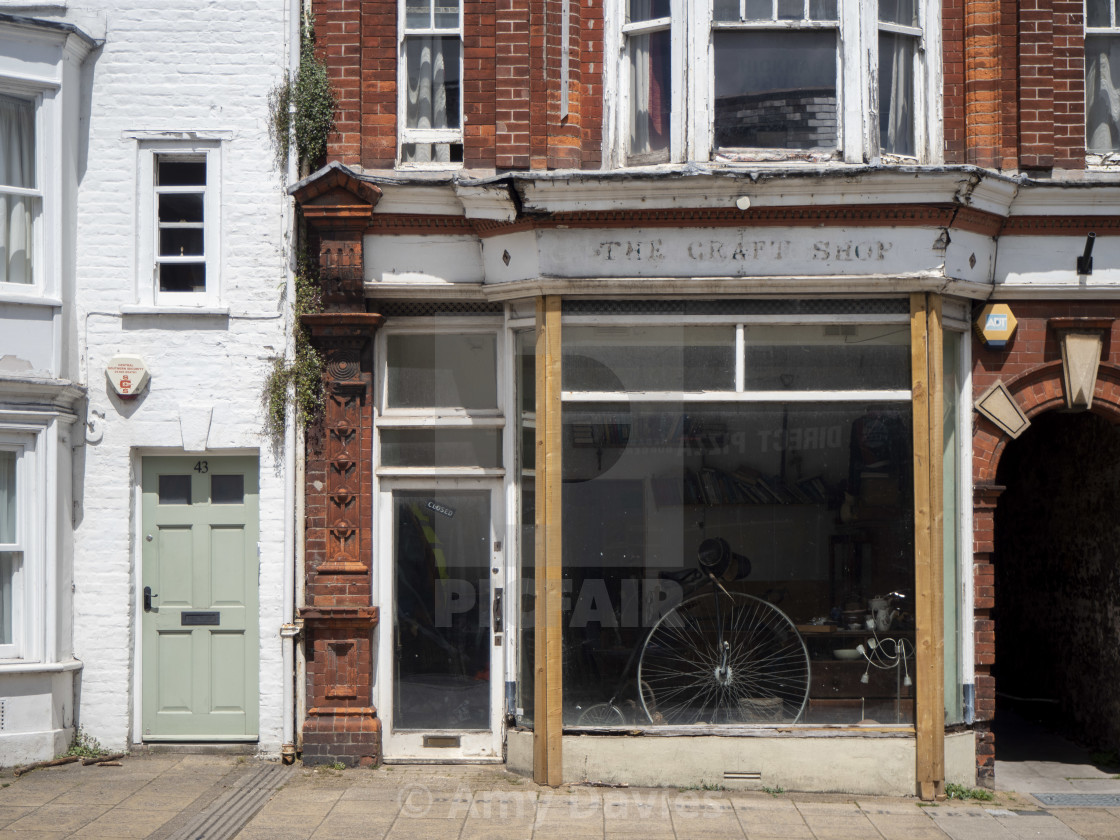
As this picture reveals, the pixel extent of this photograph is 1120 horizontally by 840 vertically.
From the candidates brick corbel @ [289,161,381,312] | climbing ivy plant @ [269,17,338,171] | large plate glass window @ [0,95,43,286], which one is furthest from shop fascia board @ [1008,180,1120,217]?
large plate glass window @ [0,95,43,286]

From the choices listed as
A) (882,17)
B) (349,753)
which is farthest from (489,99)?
Answer: (349,753)

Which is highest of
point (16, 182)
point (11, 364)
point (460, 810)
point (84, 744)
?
point (16, 182)

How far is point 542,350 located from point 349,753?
3.33 metres

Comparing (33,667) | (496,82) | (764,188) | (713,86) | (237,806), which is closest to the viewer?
(237,806)

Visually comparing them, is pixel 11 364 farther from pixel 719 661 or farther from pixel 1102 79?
pixel 1102 79

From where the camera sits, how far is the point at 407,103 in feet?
29.0

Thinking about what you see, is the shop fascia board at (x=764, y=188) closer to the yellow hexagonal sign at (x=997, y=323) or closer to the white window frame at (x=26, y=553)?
the yellow hexagonal sign at (x=997, y=323)

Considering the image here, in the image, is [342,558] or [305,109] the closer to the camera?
[342,558]

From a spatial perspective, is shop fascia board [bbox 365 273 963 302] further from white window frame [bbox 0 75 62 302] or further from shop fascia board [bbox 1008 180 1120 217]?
white window frame [bbox 0 75 62 302]

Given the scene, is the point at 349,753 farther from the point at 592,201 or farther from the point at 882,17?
the point at 882,17

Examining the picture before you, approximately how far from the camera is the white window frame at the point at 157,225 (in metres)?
8.82

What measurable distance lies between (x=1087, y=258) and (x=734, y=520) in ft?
10.6


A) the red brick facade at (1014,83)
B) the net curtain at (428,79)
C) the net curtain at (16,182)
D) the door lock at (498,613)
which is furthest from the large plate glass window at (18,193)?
the red brick facade at (1014,83)

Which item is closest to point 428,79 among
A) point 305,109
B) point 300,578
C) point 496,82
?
point 496,82
